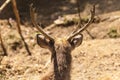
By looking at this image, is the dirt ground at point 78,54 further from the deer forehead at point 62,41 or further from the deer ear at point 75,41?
the deer forehead at point 62,41

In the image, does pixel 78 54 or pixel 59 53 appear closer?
pixel 59 53

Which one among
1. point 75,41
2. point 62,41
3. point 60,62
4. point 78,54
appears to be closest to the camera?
point 60,62

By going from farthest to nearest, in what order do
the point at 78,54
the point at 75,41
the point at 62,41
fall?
the point at 78,54, the point at 75,41, the point at 62,41

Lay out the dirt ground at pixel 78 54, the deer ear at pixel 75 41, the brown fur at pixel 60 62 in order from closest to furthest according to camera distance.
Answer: the brown fur at pixel 60 62
the deer ear at pixel 75 41
the dirt ground at pixel 78 54

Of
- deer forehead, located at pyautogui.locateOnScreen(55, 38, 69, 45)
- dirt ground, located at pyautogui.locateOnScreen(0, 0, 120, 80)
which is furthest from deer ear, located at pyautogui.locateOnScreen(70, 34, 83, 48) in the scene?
dirt ground, located at pyautogui.locateOnScreen(0, 0, 120, 80)

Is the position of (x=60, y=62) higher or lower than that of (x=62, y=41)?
lower

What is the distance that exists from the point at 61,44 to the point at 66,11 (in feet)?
26.6

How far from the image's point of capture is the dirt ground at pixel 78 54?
28.3 ft

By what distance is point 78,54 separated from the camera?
9633mm

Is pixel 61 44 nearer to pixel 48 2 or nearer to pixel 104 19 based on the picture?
pixel 104 19

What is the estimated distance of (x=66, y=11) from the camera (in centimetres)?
1387

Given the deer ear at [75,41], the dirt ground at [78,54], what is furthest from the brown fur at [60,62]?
the dirt ground at [78,54]

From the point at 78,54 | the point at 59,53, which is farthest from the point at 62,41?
the point at 78,54

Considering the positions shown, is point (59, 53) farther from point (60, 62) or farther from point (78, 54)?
point (78, 54)
